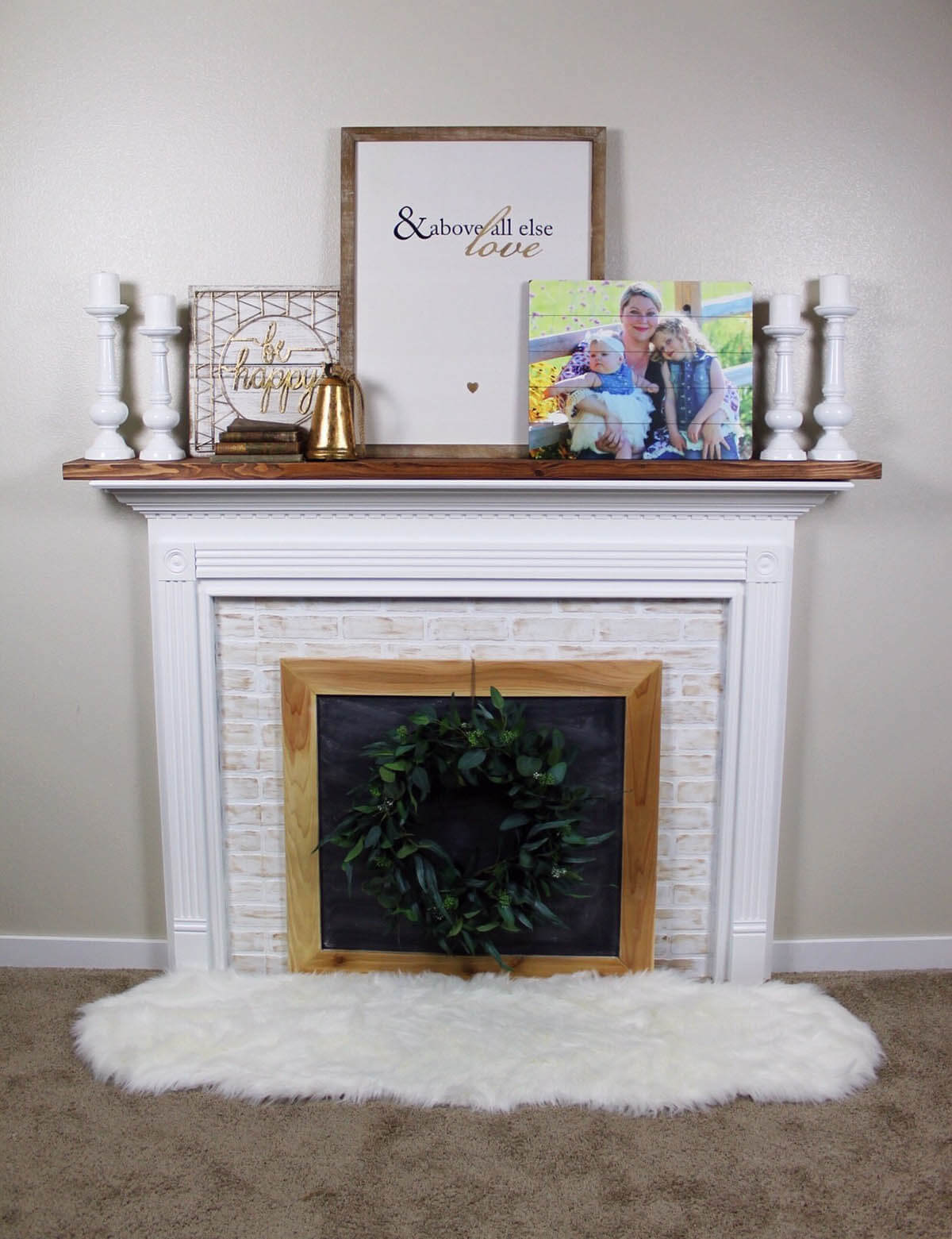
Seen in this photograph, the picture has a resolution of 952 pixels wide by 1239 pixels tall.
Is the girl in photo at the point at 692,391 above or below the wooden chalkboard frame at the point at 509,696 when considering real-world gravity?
above

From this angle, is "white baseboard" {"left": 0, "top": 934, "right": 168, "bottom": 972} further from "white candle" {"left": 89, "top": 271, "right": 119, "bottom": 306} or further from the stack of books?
"white candle" {"left": 89, "top": 271, "right": 119, "bottom": 306}

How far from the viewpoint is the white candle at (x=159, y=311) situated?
210 cm

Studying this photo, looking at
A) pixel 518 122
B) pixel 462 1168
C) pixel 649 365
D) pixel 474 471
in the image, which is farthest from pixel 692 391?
pixel 462 1168

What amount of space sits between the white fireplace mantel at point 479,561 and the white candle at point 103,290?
0.36 metres

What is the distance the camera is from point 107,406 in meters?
2.13

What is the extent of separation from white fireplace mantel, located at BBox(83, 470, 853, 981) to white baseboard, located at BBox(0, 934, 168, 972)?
0.42 metres

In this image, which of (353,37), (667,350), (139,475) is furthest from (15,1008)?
(353,37)

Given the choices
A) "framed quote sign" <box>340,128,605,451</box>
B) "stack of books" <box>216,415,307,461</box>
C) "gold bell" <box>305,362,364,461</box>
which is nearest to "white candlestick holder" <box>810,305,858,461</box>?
"framed quote sign" <box>340,128,605,451</box>

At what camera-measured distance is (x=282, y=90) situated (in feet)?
7.07

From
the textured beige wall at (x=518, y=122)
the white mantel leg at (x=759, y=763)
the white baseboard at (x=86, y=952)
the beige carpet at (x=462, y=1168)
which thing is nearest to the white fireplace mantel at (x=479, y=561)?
the white mantel leg at (x=759, y=763)

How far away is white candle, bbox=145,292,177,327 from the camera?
6.89 ft

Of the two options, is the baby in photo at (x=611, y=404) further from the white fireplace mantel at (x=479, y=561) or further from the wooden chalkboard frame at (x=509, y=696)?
the wooden chalkboard frame at (x=509, y=696)

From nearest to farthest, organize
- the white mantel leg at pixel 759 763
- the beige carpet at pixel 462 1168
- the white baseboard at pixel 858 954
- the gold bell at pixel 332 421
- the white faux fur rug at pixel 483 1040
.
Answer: the beige carpet at pixel 462 1168, the white faux fur rug at pixel 483 1040, the gold bell at pixel 332 421, the white mantel leg at pixel 759 763, the white baseboard at pixel 858 954

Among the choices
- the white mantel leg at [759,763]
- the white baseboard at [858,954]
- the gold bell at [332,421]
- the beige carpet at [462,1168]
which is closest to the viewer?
the beige carpet at [462,1168]
